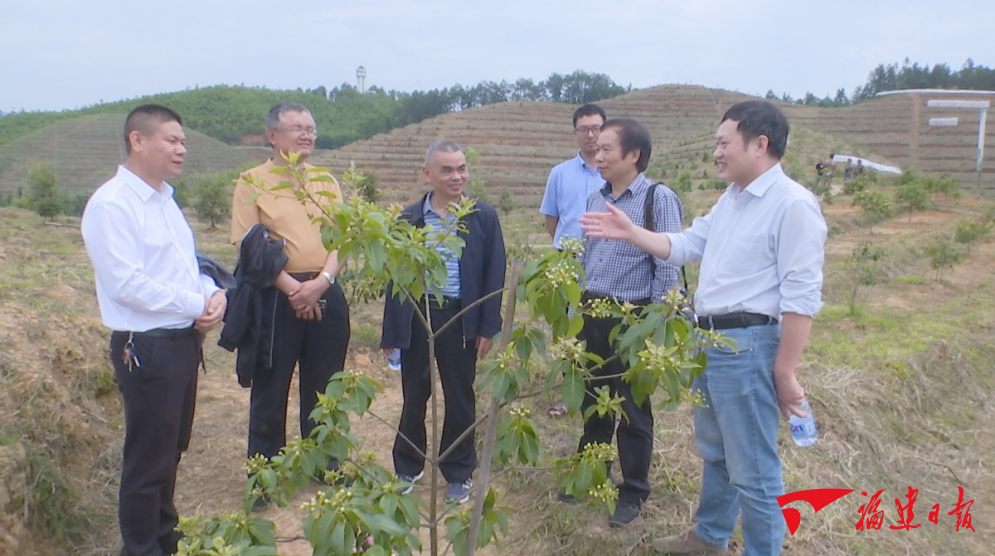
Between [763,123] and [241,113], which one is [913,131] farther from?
[241,113]

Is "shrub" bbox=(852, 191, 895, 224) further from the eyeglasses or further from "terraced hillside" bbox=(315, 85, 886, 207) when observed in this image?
the eyeglasses

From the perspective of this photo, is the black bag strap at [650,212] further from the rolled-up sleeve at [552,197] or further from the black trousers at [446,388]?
the rolled-up sleeve at [552,197]

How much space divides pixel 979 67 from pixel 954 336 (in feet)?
204

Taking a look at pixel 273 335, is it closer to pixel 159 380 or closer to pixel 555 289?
pixel 159 380

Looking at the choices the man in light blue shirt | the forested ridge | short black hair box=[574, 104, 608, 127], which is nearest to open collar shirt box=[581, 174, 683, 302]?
the man in light blue shirt

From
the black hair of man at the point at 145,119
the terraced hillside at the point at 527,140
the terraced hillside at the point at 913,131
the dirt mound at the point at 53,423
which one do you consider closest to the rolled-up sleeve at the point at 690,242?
the black hair of man at the point at 145,119

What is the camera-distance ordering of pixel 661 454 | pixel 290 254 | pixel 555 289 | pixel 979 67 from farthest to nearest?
pixel 979 67 → pixel 661 454 → pixel 290 254 → pixel 555 289

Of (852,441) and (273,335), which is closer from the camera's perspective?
(273,335)

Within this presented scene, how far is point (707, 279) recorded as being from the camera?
214 centimetres

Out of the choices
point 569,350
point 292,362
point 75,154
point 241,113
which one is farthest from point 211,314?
point 241,113

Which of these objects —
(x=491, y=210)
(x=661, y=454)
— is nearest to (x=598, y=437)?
(x=661, y=454)

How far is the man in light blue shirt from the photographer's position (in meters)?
3.51

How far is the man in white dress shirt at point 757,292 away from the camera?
192cm

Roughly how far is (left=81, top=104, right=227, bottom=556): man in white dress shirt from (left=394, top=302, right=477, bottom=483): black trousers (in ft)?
2.96
